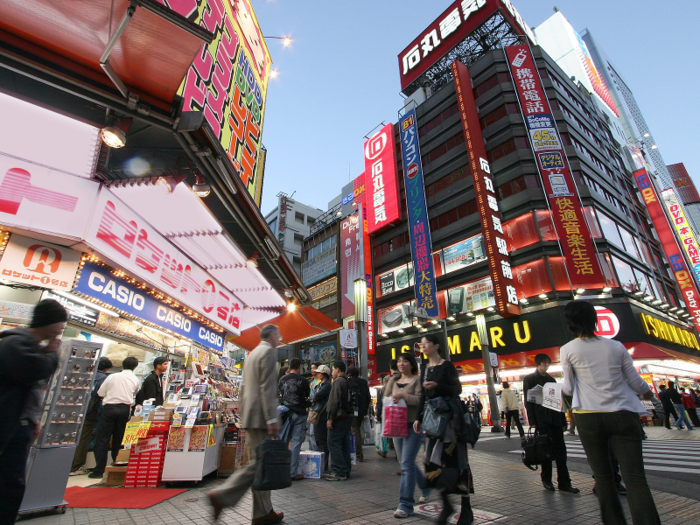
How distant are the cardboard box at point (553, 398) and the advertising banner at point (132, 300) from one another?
6111 mm

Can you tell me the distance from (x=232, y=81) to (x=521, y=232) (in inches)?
761

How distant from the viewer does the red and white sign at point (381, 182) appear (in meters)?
29.5

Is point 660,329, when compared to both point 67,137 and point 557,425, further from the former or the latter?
point 67,137

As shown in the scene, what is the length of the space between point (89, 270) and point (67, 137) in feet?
6.08

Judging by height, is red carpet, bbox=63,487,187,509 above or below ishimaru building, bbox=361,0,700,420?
below

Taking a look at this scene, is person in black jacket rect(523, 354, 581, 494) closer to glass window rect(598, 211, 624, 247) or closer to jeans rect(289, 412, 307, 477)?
jeans rect(289, 412, 307, 477)

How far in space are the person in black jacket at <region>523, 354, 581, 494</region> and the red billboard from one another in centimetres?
3328

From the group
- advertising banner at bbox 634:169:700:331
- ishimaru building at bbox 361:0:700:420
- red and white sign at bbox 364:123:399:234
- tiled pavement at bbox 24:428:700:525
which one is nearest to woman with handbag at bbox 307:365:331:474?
tiled pavement at bbox 24:428:700:525

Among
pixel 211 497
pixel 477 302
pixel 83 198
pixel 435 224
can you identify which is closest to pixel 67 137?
pixel 83 198

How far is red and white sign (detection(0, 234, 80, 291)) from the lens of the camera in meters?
3.93

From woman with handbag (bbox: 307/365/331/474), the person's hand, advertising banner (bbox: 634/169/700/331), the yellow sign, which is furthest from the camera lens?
advertising banner (bbox: 634/169/700/331)

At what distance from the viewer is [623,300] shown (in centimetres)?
1817

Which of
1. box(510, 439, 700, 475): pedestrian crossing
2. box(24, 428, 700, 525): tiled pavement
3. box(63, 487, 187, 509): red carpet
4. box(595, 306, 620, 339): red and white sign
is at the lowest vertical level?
box(510, 439, 700, 475): pedestrian crossing

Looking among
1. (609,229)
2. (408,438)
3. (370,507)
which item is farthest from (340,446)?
(609,229)
